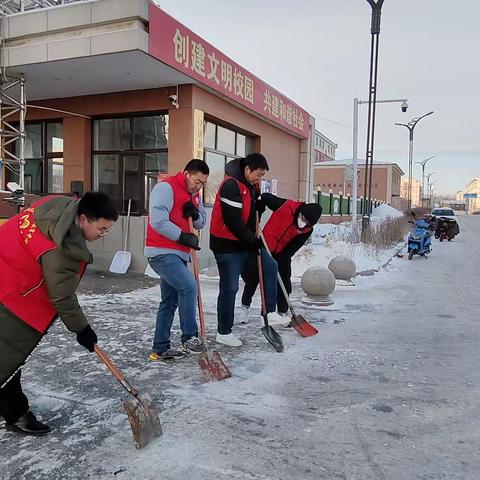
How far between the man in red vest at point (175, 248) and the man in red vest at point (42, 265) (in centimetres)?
132

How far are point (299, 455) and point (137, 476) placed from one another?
0.89 meters

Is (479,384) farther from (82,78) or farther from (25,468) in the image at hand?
(82,78)

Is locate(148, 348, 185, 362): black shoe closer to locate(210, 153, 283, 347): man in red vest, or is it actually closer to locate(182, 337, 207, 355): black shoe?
locate(182, 337, 207, 355): black shoe

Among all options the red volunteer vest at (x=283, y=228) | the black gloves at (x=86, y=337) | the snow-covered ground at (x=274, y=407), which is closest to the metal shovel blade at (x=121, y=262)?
the snow-covered ground at (x=274, y=407)

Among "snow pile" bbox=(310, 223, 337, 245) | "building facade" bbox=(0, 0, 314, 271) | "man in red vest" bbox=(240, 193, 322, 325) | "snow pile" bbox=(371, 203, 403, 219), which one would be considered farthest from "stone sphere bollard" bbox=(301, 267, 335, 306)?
"snow pile" bbox=(371, 203, 403, 219)

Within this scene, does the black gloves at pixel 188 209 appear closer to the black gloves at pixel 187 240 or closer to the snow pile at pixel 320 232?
the black gloves at pixel 187 240

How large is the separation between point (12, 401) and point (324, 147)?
257 feet

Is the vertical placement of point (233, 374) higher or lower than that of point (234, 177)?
lower

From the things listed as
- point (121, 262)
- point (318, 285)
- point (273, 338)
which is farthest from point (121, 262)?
point (273, 338)

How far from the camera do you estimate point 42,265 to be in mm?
2385

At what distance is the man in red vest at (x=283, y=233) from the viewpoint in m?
5.05

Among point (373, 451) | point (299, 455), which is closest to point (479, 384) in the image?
point (373, 451)

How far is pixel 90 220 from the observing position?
97.3 inches

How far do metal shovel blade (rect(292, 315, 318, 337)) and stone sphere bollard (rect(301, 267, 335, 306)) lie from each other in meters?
1.32
